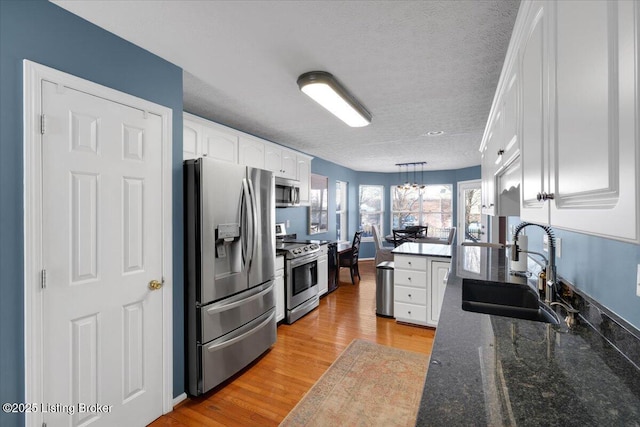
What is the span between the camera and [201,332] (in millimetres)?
2172

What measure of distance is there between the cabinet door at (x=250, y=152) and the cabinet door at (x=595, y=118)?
2988 millimetres

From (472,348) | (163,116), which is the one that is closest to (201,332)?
(163,116)

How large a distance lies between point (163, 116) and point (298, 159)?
268 centimetres

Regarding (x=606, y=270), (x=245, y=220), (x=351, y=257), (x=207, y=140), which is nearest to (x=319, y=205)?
(x=351, y=257)

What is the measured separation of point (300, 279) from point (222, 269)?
1.59 meters

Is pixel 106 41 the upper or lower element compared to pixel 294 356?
upper

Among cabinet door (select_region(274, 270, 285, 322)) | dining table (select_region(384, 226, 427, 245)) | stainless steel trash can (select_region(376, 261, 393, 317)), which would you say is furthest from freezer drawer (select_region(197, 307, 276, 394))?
dining table (select_region(384, 226, 427, 245))

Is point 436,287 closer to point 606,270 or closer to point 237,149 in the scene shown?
point 606,270

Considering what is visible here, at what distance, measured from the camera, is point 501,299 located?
189 centimetres

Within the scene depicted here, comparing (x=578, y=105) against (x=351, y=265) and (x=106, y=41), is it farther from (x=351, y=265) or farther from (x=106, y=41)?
(x=351, y=265)

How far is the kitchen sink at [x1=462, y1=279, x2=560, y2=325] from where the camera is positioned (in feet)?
5.61

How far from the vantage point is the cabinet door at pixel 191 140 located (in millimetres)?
2660

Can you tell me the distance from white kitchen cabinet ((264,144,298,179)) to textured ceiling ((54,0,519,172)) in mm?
620

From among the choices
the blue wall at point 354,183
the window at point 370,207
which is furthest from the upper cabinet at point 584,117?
the window at point 370,207
